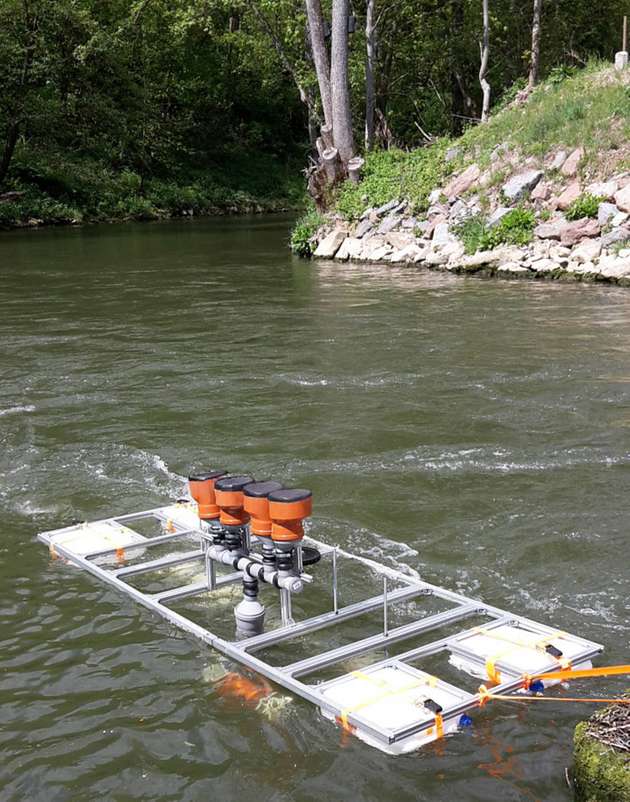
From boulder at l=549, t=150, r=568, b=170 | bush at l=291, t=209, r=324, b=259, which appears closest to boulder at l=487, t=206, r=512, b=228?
boulder at l=549, t=150, r=568, b=170

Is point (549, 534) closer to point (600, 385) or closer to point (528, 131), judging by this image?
point (600, 385)

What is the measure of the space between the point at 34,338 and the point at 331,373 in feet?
18.1

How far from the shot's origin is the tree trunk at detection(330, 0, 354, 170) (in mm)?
25688

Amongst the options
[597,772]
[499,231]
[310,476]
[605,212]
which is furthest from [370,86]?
[597,772]

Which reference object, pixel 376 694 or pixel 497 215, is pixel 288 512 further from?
Answer: pixel 497 215

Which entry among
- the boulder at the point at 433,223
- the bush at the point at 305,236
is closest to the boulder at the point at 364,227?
the bush at the point at 305,236

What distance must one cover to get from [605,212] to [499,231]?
2.48m

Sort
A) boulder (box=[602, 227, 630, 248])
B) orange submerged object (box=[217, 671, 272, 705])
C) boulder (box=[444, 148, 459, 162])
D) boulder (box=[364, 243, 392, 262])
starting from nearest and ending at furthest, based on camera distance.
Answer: orange submerged object (box=[217, 671, 272, 705]) → boulder (box=[602, 227, 630, 248]) → boulder (box=[364, 243, 392, 262]) → boulder (box=[444, 148, 459, 162])

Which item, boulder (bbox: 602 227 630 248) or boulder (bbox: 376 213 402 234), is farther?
boulder (bbox: 376 213 402 234)

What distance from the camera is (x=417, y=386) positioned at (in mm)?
11453

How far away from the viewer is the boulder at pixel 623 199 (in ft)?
62.1

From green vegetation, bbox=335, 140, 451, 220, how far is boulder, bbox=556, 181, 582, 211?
3870mm

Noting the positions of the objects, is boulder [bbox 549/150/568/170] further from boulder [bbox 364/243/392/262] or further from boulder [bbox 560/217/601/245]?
boulder [bbox 364/243/392/262]

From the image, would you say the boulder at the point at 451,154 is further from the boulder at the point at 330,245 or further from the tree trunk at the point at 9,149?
the tree trunk at the point at 9,149
